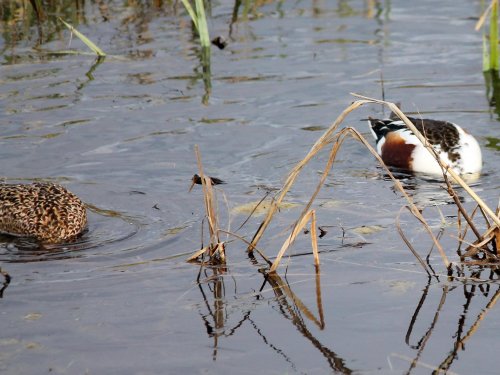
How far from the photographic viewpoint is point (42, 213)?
767cm

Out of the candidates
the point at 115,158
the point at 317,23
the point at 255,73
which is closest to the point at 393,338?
the point at 115,158

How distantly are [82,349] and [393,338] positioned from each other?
1614mm

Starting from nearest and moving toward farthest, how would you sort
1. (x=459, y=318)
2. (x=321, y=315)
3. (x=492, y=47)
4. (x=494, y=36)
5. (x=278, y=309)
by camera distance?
1. (x=459, y=318)
2. (x=321, y=315)
3. (x=278, y=309)
4. (x=494, y=36)
5. (x=492, y=47)

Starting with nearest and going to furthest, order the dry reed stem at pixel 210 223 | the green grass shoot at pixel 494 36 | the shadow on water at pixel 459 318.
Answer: the shadow on water at pixel 459 318
the dry reed stem at pixel 210 223
the green grass shoot at pixel 494 36

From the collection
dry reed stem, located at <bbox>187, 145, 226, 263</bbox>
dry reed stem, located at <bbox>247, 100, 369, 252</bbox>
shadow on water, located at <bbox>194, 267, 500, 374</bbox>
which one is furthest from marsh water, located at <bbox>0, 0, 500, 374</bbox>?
dry reed stem, located at <bbox>247, 100, 369, 252</bbox>

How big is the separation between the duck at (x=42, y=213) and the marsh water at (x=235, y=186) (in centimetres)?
14

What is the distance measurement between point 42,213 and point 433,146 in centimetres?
370

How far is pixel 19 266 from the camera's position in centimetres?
679

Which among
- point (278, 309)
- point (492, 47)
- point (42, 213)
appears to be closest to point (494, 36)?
point (492, 47)

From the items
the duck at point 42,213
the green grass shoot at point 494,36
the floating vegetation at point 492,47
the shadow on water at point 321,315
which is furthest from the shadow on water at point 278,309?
the floating vegetation at point 492,47

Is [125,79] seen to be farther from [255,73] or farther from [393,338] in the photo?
[393,338]

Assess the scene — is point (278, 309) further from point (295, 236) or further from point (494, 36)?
point (494, 36)

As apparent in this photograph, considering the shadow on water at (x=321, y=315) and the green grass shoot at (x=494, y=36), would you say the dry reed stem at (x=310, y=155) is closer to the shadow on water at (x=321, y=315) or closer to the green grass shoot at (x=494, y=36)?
the shadow on water at (x=321, y=315)

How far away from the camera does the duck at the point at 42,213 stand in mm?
7547
